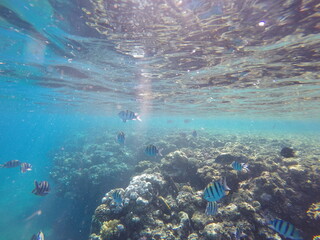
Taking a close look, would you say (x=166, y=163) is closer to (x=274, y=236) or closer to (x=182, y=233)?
(x=182, y=233)

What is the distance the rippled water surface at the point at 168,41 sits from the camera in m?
7.24

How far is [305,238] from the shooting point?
5691 millimetres

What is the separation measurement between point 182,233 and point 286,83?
16.4m

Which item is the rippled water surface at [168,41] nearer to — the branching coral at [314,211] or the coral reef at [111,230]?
the branching coral at [314,211]

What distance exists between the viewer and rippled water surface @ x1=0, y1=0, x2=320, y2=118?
724cm

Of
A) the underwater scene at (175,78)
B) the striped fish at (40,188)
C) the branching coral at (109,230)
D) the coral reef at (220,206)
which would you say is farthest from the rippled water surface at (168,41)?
the branching coral at (109,230)

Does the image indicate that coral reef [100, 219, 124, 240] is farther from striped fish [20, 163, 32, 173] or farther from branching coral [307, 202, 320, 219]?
branching coral [307, 202, 320, 219]

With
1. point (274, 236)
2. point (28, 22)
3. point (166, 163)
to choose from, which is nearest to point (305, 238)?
point (274, 236)

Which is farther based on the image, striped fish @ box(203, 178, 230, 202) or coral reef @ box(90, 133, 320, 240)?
coral reef @ box(90, 133, 320, 240)

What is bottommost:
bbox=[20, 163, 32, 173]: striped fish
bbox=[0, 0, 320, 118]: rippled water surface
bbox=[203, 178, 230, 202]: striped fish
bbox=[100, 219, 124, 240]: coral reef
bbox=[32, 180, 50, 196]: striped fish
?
bbox=[100, 219, 124, 240]: coral reef

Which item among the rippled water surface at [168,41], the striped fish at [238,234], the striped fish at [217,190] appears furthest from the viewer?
the rippled water surface at [168,41]

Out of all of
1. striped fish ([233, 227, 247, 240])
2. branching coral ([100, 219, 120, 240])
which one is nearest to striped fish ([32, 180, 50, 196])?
branching coral ([100, 219, 120, 240])

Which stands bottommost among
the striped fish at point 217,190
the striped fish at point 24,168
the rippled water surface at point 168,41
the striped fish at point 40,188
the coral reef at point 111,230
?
the coral reef at point 111,230

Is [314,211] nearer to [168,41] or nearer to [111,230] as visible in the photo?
[111,230]
